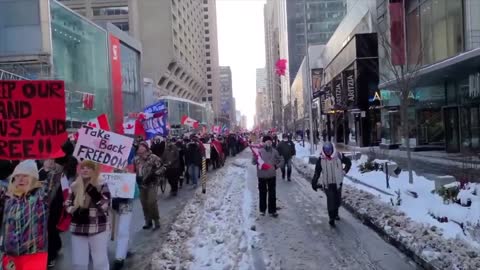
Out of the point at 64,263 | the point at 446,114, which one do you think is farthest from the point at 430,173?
the point at 64,263

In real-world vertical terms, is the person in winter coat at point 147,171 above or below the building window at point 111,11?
below

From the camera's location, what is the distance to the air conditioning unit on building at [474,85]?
21734 millimetres

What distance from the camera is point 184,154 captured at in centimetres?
1805

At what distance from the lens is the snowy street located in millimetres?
7055

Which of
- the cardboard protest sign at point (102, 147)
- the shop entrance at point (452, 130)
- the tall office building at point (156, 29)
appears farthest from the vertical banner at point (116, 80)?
the tall office building at point (156, 29)

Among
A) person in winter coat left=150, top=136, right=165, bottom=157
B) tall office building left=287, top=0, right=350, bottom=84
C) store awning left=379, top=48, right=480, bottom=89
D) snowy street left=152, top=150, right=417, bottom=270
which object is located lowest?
snowy street left=152, top=150, right=417, bottom=270

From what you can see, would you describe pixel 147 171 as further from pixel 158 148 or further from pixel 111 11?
pixel 111 11

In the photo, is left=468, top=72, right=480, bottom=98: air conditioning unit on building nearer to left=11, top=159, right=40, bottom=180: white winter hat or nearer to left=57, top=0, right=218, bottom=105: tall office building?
left=11, top=159, right=40, bottom=180: white winter hat

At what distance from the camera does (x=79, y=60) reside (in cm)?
3550

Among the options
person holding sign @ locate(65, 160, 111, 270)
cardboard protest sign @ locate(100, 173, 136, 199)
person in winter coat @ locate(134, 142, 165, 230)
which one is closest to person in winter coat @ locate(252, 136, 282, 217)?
person in winter coat @ locate(134, 142, 165, 230)

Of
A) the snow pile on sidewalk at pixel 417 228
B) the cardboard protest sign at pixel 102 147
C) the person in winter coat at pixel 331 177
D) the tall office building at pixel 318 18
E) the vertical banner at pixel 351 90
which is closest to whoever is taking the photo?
the snow pile on sidewalk at pixel 417 228

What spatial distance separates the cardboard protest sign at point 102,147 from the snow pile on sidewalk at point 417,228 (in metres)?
4.31

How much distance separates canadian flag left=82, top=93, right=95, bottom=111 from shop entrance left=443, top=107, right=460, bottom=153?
22793mm

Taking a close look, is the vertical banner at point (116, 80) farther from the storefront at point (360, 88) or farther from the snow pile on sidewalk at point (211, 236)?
the snow pile on sidewalk at point (211, 236)
